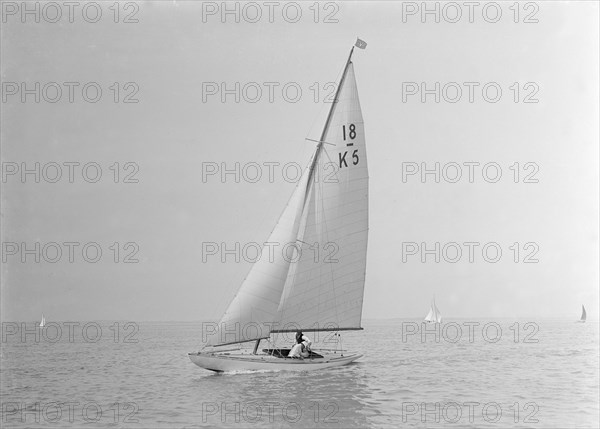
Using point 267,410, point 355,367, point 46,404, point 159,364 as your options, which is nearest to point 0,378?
point 159,364

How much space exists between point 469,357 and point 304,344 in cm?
2274

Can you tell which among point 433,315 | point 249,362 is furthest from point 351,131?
point 433,315

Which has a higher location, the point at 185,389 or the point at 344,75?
the point at 344,75

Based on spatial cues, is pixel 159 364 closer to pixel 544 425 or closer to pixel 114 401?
pixel 114 401

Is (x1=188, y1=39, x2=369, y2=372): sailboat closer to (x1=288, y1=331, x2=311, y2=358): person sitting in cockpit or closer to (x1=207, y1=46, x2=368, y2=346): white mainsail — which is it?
(x1=207, y1=46, x2=368, y2=346): white mainsail

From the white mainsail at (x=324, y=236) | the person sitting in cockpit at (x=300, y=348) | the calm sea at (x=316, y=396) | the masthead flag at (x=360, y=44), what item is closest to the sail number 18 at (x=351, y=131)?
the white mainsail at (x=324, y=236)

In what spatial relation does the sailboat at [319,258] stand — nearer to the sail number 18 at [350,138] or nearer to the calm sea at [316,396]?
the sail number 18 at [350,138]

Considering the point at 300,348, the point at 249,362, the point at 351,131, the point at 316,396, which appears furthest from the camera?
the point at 351,131

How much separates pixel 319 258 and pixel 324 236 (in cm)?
93

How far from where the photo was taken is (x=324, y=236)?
1347 inches

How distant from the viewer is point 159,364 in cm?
4919

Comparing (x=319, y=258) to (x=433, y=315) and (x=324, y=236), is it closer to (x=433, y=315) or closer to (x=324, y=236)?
(x=324, y=236)

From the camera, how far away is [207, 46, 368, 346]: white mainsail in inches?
1314

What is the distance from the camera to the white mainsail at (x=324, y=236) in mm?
33375
